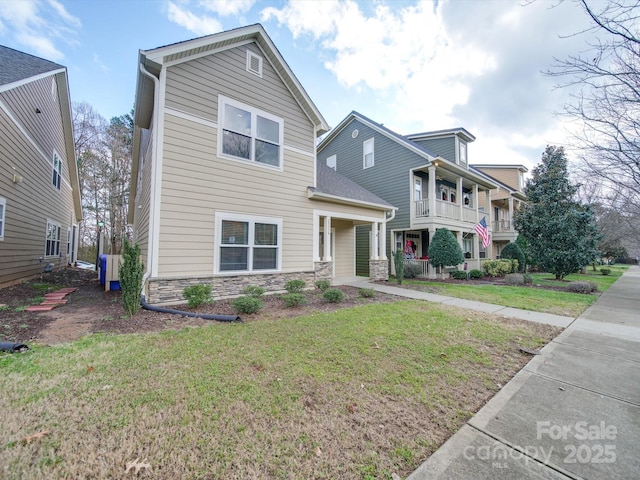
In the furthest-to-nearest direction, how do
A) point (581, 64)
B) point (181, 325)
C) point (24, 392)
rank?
point (181, 325), point (581, 64), point (24, 392)

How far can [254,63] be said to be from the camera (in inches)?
328

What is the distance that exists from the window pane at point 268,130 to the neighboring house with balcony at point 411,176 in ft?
21.8

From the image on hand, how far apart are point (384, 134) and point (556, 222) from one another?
9.80 meters

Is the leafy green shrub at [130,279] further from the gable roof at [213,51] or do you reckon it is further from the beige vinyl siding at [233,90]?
the gable roof at [213,51]

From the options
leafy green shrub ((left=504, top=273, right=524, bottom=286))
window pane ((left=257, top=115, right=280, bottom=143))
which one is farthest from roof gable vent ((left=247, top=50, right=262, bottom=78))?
leafy green shrub ((left=504, top=273, right=524, bottom=286))

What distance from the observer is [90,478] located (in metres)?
1.74

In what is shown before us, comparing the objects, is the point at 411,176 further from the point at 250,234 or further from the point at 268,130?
the point at 250,234

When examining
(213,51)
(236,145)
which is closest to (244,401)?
(236,145)

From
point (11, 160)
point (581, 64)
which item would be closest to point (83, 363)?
point (581, 64)

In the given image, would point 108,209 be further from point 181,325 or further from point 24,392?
point 24,392

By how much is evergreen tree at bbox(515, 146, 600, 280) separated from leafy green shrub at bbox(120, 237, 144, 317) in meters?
17.3

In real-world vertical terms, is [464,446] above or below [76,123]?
below

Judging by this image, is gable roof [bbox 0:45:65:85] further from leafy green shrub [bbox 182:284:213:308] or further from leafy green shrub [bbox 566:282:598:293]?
leafy green shrub [bbox 566:282:598:293]

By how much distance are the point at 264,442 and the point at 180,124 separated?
7270 mm
